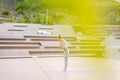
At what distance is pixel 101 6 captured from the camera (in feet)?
1.46

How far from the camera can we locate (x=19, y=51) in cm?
830

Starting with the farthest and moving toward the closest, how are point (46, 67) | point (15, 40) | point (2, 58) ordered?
point (15, 40) < point (2, 58) < point (46, 67)

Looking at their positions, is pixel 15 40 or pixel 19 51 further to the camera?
pixel 15 40

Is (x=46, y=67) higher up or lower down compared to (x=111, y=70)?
lower down

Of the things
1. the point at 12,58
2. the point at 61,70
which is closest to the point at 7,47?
the point at 12,58

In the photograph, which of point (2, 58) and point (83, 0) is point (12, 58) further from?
point (83, 0)

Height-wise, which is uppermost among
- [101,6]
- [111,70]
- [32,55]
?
[101,6]

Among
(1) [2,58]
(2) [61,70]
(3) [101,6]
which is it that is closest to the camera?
(3) [101,6]

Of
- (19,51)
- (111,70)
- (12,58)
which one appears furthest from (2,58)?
(111,70)

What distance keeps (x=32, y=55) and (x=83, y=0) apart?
7762 mm

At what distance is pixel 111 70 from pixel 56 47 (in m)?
8.72

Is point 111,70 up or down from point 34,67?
up

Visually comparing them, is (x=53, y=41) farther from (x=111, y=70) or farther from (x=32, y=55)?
(x=111, y=70)

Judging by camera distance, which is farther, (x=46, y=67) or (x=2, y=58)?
(x=2, y=58)
